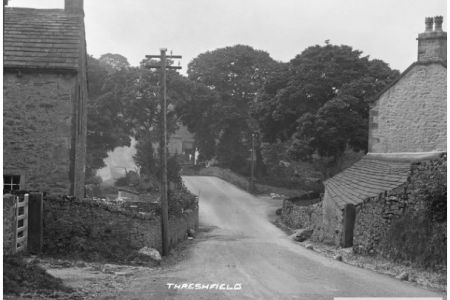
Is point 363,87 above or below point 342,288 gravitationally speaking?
above

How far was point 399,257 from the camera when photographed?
1346 cm

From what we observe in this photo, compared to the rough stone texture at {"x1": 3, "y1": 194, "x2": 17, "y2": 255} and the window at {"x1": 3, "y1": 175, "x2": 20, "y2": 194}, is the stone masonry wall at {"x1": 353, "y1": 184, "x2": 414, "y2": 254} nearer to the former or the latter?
the rough stone texture at {"x1": 3, "y1": 194, "x2": 17, "y2": 255}

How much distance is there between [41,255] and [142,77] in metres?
11.4

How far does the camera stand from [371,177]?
18.8 metres

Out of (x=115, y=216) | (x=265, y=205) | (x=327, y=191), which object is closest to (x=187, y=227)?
(x=327, y=191)

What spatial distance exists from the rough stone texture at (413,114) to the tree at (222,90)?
6.81 metres

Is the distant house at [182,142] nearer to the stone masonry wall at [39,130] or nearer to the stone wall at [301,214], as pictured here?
the stone wall at [301,214]

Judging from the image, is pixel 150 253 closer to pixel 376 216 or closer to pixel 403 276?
pixel 376 216

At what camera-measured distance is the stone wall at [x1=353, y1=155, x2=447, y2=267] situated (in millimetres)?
12000

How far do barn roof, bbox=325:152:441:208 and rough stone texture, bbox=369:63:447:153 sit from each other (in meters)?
0.45

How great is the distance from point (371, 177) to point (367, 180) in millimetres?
300

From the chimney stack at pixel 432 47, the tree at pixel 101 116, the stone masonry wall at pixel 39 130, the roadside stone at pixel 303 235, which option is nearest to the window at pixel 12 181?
the stone masonry wall at pixel 39 130

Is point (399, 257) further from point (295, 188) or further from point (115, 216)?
point (295, 188)

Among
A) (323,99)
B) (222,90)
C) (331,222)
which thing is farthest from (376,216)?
(323,99)
